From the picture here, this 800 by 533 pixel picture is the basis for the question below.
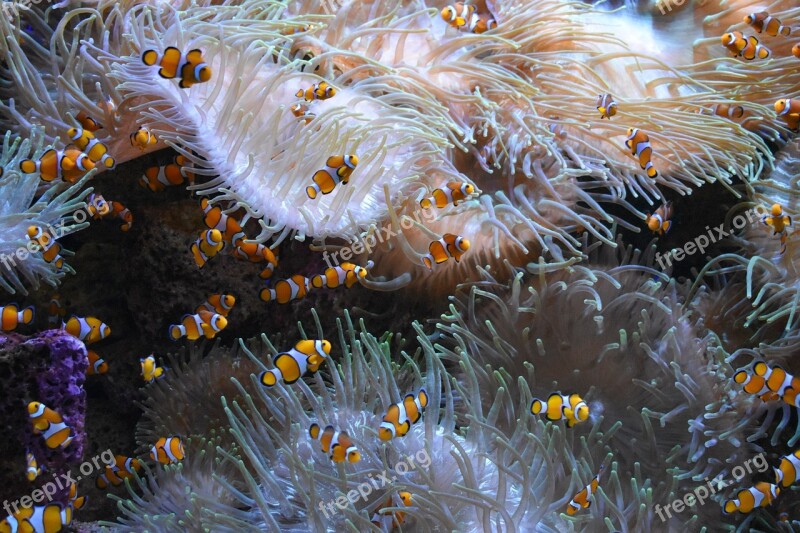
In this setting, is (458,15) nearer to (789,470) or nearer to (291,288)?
(291,288)

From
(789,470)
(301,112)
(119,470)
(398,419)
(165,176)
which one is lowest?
(119,470)

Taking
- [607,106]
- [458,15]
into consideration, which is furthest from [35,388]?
[607,106]

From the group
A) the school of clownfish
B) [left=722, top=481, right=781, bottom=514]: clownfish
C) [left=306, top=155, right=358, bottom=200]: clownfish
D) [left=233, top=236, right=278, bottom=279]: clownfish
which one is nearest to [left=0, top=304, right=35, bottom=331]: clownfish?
the school of clownfish

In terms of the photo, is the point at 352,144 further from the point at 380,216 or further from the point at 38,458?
the point at 38,458

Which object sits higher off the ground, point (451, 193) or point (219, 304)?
point (451, 193)

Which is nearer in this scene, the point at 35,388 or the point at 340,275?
the point at 35,388

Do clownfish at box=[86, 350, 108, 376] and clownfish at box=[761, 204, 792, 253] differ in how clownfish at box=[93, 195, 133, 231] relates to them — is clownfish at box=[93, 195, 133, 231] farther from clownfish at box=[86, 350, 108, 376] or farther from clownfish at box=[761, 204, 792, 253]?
clownfish at box=[761, 204, 792, 253]

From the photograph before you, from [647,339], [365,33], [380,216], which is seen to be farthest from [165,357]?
[647,339]
